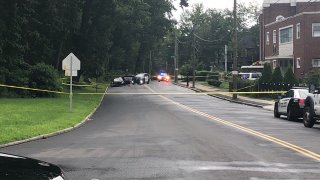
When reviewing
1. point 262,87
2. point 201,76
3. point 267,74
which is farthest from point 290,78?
point 201,76

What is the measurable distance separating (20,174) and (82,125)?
16.9m

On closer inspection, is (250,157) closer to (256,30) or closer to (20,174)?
(20,174)

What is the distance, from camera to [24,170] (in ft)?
14.5

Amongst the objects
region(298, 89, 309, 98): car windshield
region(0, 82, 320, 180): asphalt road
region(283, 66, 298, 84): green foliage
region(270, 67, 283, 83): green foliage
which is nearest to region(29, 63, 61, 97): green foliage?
region(270, 67, 283, 83): green foliage

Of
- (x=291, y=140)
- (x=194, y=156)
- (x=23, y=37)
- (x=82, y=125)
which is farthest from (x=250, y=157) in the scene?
(x=23, y=37)

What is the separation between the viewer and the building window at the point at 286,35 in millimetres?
58219

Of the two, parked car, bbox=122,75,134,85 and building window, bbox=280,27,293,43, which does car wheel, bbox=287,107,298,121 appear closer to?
building window, bbox=280,27,293,43

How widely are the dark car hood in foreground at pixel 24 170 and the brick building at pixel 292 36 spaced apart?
51.6 metres

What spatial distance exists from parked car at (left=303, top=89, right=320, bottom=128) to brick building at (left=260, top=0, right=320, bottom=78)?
34.4 m

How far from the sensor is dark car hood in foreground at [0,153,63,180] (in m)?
4.19

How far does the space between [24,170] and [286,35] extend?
57.9 meters

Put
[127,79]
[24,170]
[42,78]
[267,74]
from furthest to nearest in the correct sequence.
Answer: [127,79] → [267,74] → [42,78] → [24,170]

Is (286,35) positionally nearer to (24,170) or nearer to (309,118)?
(309,118)

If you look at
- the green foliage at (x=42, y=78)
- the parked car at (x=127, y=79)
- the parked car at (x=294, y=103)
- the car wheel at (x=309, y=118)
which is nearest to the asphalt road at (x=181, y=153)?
the car wheel at (x=309, y=118)
